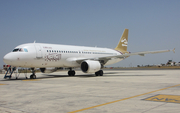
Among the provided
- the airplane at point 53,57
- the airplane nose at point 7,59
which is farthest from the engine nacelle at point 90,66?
the airplane nose at point 7,59

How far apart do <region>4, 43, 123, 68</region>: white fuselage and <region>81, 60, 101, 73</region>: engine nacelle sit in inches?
67.9

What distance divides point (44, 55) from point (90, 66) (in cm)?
523

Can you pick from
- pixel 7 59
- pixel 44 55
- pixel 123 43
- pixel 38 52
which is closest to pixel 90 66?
pixel 44 55

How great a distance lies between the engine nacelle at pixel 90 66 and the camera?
21161 mm

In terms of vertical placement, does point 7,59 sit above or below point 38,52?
below

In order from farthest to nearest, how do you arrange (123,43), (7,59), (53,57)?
(123,43), (53,57), (7,59)

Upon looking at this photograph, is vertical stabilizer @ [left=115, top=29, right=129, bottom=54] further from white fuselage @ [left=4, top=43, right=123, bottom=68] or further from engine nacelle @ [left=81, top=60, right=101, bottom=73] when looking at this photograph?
engine nacelle @ [left=81, top=60, right=101, bottom=73]

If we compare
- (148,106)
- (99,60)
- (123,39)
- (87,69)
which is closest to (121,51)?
(123,39)

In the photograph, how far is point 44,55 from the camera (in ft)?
65.9

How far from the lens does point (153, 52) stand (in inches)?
851

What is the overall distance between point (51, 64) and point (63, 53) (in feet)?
6.77

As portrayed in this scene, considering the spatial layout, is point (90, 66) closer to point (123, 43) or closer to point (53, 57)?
point (53, 57)

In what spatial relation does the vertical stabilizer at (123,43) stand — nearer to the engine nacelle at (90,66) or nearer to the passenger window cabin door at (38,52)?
the engine nacelle at (90,66)

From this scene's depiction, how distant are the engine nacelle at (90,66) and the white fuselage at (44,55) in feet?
5.66
